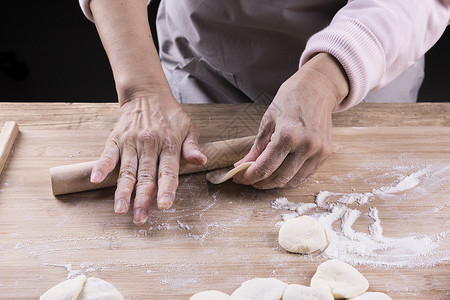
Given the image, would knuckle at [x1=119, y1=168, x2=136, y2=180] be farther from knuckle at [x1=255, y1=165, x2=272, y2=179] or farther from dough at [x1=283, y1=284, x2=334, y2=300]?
dough at [x1=283, y1=284, x2=334, y2=300]

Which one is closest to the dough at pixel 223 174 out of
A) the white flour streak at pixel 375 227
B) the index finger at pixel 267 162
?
the index finger at pixel 267 162

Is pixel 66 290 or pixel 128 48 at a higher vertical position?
pixel 128 48

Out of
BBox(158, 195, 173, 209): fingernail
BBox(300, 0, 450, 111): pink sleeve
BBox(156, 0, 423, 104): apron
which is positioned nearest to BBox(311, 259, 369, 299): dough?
BBox(158, 195, 173, 209): fingernail

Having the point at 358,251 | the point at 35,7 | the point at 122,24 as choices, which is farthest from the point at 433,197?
the point at 35,7

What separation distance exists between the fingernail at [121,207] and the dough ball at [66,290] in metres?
0.21

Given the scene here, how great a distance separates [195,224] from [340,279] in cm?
37

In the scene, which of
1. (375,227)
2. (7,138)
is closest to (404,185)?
(375,227)

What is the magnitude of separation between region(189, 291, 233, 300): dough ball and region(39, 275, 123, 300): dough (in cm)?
15

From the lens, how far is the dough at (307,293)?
1.03m

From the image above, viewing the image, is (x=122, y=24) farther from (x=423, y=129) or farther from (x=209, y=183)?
(x=423, y=129)

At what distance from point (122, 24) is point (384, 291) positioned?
1037 mm

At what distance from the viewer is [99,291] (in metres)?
1.04

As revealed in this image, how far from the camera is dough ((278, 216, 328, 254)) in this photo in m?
1.17

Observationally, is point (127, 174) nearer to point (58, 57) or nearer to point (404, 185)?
point (404, 185)
